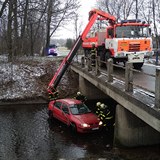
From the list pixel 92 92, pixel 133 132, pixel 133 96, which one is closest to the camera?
pixel 133 96

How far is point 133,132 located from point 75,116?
12.6ft

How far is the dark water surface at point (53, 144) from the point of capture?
38.8 feet

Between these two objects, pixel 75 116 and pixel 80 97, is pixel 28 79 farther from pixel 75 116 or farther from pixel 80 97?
pixel 75 116

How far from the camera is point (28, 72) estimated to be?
89.7 feet

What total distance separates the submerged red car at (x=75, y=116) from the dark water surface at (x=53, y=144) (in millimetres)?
A: 459

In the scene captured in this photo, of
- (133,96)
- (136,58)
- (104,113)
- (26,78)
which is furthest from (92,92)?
(133,96)

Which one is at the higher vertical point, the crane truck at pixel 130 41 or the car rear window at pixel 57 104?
the crane truck at pixel 130 41

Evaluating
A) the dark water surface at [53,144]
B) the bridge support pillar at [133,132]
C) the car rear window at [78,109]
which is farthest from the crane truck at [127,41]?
the bridge support pillar at [133,132]

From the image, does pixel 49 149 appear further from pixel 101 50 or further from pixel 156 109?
pixel 101 50

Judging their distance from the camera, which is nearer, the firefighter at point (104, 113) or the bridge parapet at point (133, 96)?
the bridge parapet at point (133, 96)

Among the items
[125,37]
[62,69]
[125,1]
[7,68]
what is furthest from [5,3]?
[125,1]

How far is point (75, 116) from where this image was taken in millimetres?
15156

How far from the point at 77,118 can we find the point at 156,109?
→ 22.6ft

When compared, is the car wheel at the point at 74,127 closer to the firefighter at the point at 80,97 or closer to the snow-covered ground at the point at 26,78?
the firefighter at the point at 80,97
